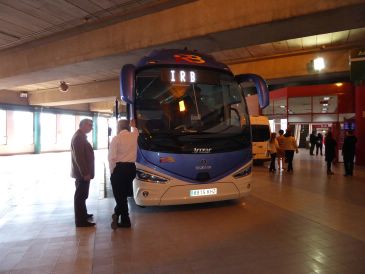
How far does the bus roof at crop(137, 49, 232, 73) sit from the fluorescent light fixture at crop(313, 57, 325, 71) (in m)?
6.88

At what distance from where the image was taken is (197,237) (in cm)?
476

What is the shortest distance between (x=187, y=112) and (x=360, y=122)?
1147 centimetres

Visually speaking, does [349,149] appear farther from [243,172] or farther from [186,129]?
[186,129]

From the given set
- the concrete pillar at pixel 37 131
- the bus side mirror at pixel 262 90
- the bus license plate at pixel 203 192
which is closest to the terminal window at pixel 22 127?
the concrete pillar at pixel 37 131

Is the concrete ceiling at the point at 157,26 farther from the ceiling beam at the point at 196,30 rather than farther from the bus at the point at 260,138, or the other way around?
the bus at the point at 260,138

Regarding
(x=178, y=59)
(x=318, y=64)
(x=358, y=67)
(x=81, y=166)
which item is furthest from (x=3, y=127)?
(x=358, y=67)

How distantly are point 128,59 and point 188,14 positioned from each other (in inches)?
102

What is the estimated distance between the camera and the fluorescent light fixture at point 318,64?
1167 cm

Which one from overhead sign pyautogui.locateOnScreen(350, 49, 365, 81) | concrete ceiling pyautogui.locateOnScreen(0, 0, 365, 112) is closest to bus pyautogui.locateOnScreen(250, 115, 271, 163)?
concrete ceiling pyautogui.locateOnScreen(0, 0, 365, 112)

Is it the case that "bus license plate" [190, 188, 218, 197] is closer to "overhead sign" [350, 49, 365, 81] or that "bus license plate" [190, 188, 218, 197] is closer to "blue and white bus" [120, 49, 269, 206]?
"blue and white bus" [120, 49, 269, 206]

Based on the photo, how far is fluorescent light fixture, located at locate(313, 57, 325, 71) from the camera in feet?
38.3

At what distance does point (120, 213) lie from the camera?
5.32m

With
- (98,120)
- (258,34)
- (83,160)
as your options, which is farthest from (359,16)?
(98,120)

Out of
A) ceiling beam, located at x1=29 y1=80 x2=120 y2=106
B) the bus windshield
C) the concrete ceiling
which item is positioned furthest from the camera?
ceiling beam, located at x1=29 y1=80 x2=120 y2=106
